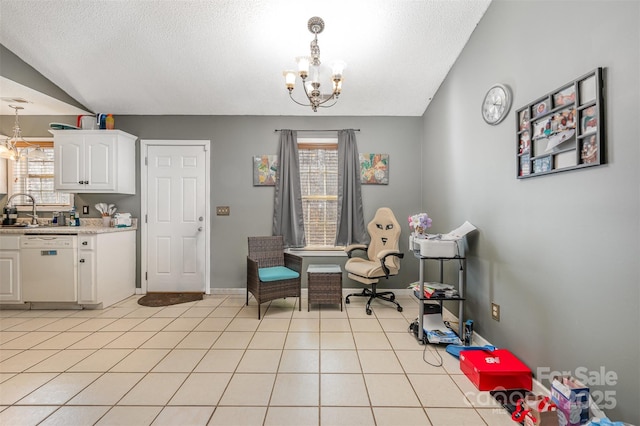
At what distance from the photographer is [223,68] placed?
327cm

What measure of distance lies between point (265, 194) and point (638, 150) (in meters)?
3.59

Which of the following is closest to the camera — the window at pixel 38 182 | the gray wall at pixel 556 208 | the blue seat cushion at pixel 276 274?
the gray wall at pixel 556 208

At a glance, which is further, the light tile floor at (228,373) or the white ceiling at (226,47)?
the white ceiling at (226,47)

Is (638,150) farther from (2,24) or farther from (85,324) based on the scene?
(2,24)

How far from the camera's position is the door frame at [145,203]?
13.4 feet

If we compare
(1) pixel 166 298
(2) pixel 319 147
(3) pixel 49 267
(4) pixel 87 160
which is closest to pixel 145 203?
(4) pixel 87 160

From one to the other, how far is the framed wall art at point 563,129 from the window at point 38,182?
5405 mm

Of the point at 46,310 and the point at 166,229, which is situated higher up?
the point at 166,229

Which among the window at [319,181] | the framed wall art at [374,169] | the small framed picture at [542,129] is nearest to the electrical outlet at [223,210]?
the window at [319,181]

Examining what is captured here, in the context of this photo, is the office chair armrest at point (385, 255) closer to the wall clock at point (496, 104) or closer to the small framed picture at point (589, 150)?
the wall clock at point (496, 104)

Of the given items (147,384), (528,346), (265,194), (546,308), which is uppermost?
(265,194)

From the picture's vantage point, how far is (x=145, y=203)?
161 inches

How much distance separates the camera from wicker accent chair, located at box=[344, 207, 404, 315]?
343 cm

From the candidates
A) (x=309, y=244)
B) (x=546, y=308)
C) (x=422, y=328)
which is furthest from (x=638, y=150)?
(x=309, y=244)
